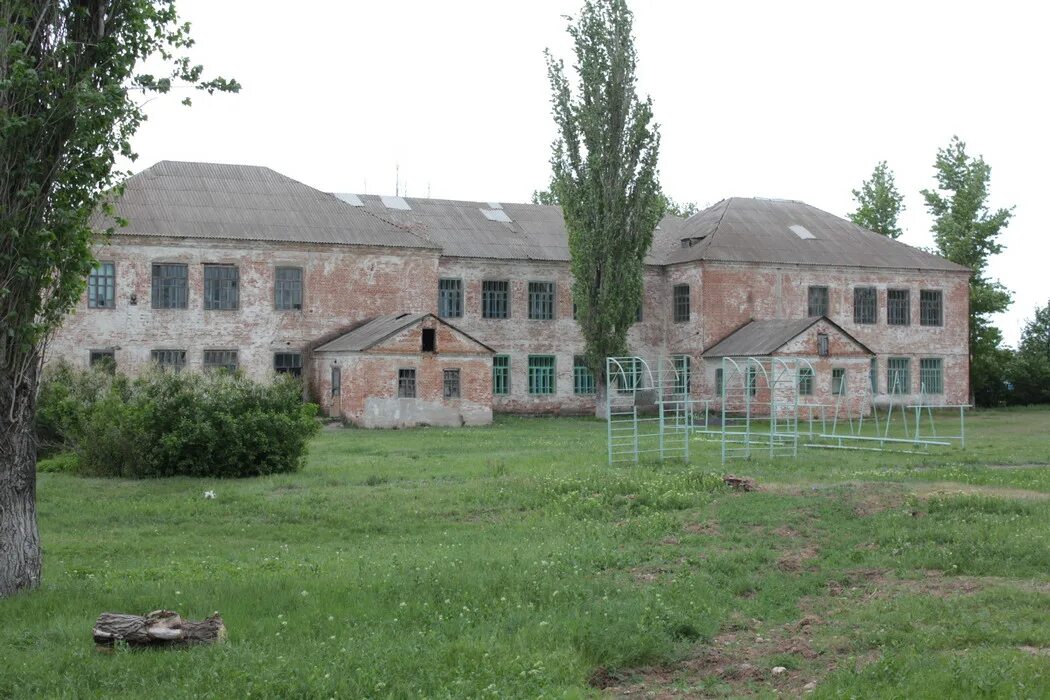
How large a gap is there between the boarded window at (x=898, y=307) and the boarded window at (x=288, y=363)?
23659mm

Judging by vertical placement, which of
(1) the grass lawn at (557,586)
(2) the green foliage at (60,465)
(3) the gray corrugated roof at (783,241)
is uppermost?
(3) the gray corrugated roof at (783,241)

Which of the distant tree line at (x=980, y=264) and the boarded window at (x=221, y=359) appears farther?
the distant tree line at (x=980, y=264)

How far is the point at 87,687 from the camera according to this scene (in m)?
7.63

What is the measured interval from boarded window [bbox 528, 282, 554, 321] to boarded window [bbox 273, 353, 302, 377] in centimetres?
925

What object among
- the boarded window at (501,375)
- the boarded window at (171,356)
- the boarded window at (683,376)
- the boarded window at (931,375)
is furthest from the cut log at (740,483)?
the boarded window at (931,375)

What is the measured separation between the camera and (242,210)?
3841 cm

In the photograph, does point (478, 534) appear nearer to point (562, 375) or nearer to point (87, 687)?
point (87, 687)

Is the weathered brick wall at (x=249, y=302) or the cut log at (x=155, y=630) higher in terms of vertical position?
the weathered brick wall at (x=249, y=302)

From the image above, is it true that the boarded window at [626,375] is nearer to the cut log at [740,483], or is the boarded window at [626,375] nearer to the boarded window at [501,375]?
the cut log at [740,483]

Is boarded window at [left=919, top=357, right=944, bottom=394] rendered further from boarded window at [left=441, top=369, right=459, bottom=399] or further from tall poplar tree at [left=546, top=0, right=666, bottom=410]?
boarded window at [left=441, top=369, right=459, bottom=399]

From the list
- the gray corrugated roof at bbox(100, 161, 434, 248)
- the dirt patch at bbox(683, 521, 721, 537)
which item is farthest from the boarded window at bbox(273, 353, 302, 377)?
the dirt patch at bbox(683, 521, 721, 537)

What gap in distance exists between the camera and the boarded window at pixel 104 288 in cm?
3547

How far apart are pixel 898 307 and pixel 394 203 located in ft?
68.4

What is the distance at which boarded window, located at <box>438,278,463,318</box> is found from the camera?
136 ft
